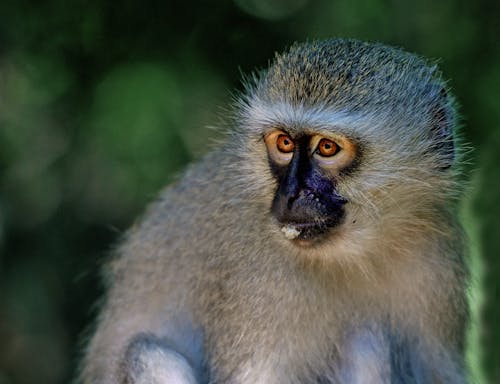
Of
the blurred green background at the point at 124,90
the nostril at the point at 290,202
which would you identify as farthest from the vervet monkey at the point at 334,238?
the blurred green background at the point at 124,90

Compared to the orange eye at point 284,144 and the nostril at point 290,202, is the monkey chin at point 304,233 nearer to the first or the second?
the nostril at point 290,202

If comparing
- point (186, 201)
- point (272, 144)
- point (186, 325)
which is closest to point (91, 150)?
point (186, 201)

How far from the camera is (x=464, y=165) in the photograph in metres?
4.95

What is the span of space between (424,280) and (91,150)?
3.03 meters

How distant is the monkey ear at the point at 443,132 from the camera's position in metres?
4.70

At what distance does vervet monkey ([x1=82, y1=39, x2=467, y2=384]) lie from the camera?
14.5ft

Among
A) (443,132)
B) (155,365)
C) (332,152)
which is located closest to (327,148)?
(332,152)

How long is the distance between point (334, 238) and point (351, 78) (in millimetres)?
717

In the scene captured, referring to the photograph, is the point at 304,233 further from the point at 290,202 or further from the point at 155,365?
the point at 155,365

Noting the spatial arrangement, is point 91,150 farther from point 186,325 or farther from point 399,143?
point 399,143

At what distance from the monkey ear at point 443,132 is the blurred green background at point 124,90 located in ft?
5.15

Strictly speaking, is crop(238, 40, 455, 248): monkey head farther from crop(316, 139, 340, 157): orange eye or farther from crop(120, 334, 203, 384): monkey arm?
crop(120, 334, 203, 384): monkey arm

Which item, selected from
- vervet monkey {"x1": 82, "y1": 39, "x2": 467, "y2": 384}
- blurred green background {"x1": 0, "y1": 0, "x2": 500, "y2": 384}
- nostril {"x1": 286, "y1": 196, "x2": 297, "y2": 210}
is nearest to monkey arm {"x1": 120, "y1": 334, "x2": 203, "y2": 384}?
vervet monkey {"x1": 82, "y1": 39, "x2": 467, "y2": 384}

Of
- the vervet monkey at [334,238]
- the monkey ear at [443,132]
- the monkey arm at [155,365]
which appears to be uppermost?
the monkey ear at [443,132]
